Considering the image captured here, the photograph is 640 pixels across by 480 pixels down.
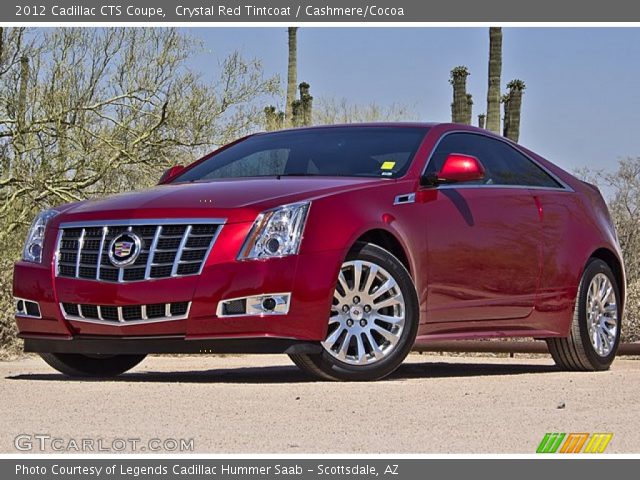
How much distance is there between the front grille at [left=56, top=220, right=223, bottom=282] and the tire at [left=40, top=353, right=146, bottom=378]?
3.27ft

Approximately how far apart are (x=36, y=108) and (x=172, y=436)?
17.7 meters

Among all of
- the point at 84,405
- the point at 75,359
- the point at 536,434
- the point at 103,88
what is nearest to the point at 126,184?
the point at 103,88

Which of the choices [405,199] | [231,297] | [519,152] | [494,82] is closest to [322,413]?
[231,297]

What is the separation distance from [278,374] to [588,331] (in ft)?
7.79

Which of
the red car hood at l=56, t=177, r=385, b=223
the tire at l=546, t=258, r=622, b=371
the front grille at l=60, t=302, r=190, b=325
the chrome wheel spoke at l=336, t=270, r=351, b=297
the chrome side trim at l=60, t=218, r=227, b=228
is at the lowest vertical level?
the tire at l=546, t=258, r=622, b=371

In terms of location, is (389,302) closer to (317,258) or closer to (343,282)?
(343,282)

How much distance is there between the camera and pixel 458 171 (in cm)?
885

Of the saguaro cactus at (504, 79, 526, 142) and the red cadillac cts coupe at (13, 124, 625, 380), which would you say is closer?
the red cadillac cts coupe at (13, 124, 625, 380)

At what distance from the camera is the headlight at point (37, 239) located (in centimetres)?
873

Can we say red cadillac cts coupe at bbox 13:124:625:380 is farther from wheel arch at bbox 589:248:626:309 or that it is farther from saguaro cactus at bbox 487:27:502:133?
saguaro cactus at bbox 487:27:502:133

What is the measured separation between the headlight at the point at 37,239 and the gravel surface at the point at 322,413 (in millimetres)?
802

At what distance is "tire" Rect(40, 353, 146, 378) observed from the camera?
9281mm

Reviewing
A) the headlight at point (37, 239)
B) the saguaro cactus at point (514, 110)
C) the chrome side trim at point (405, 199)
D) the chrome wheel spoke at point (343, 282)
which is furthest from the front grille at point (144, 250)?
the saguaro cactus at point (514, 110)

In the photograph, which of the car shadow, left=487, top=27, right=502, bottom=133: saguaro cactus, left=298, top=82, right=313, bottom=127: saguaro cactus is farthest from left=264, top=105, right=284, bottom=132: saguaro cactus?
the car shadow
